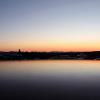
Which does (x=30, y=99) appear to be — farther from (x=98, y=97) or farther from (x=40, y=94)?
(x=98, y=97)

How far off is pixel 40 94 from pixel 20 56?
75850 mm

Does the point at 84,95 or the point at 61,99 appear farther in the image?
the point at 84,95

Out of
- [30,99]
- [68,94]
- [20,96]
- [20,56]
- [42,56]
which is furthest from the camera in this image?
[42,56]

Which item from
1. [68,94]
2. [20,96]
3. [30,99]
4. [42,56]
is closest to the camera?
[30,99]

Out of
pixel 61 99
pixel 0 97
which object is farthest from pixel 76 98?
pixel 0 97

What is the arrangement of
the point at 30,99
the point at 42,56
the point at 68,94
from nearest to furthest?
the point at 30,99 → the point at 68,94 → the point at 42,56

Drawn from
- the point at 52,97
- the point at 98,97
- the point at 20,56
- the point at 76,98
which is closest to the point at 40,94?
the point at 52,97

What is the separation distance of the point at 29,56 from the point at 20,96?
79233 mm

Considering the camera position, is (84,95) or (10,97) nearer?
(10,97)

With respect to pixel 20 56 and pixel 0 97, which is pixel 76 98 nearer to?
pixel 0 97

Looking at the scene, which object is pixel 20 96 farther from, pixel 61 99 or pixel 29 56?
pixel 29 56

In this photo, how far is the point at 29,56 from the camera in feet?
298

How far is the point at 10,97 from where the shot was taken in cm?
1148

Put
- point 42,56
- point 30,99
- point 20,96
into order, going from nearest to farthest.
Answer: point 30,99, point 20,96, point 42,56
